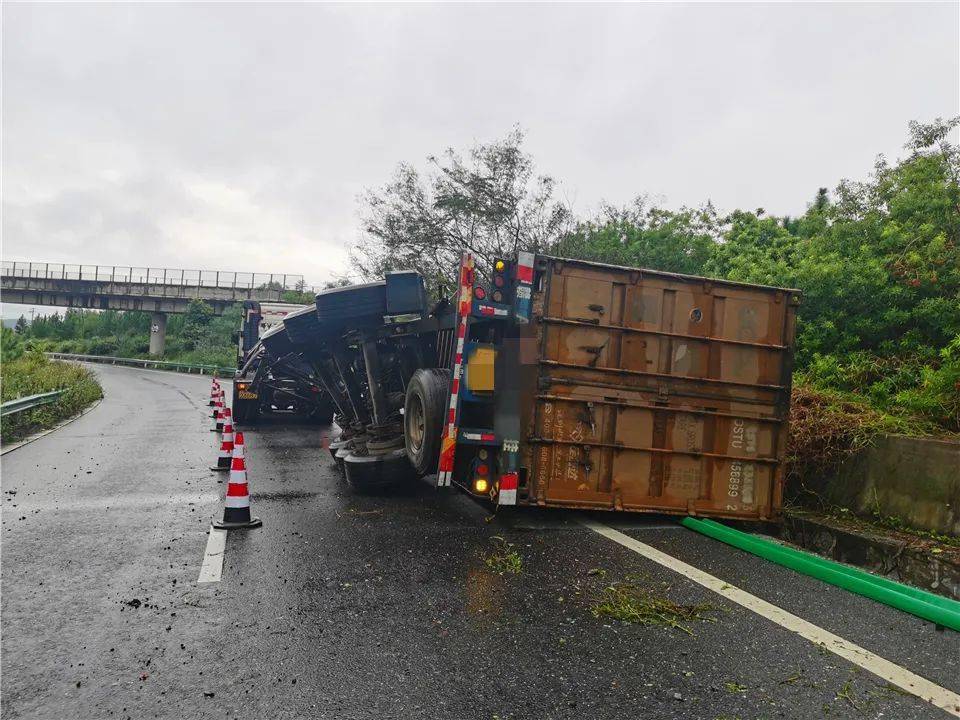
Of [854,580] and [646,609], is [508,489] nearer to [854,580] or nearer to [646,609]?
[646,609]

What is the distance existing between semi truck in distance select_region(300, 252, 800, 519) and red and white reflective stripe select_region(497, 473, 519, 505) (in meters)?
0.01

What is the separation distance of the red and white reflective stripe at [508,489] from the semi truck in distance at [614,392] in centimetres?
1

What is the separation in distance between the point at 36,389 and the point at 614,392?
1670 centimetres

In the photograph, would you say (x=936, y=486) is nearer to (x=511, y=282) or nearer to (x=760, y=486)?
(x=760, y=486)

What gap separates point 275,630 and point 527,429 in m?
2.75

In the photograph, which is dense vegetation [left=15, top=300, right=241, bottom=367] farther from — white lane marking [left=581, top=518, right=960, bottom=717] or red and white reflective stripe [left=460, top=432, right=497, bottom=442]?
white lane marking [left=581, top=518, right=960, bottom=717]

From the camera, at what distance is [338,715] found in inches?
113

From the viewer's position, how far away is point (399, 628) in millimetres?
3789

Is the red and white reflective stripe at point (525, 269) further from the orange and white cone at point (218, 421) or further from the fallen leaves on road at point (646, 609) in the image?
the orange and white cone at point (218, 421)

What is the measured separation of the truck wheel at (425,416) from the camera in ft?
21.0

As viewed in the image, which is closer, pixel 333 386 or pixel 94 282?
pixel 333 386

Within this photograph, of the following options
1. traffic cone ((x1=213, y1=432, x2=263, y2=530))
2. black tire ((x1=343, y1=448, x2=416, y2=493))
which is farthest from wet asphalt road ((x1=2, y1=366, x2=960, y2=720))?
black tire ((x1=343, y1=448, x2=416, y2=493))

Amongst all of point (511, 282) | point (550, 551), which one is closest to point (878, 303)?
point (511, 282)

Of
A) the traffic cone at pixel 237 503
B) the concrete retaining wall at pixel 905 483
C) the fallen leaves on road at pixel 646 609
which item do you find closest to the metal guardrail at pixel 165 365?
the traffic cone at pixel 237 503
